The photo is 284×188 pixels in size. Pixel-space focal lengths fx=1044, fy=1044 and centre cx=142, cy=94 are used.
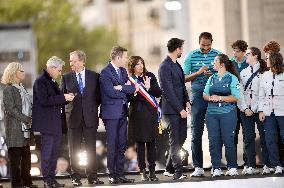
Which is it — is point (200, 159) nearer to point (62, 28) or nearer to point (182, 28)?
point (182, 28)

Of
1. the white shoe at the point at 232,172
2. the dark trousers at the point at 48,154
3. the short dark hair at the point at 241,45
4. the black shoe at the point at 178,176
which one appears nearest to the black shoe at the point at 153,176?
the black shoe at the point at 178,176

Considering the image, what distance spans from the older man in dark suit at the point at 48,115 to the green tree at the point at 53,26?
38913 millimetres

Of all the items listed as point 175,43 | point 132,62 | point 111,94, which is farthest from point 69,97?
point 175,43

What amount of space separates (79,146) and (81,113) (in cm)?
43

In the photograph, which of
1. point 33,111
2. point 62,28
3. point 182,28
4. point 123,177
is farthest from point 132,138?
point 62,28

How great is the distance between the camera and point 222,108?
1356 centimetres

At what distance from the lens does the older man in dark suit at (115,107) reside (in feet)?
43.2

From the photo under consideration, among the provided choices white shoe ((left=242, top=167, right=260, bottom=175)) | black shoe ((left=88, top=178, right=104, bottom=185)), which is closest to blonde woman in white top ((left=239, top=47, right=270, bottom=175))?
white shoe ((left=242, top=167, right=260, bottom=175))

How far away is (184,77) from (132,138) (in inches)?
41.3

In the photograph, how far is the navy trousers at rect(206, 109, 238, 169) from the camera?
13.6m

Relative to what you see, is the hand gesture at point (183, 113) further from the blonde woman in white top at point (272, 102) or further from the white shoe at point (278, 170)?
the white shoe at point (278, 170)

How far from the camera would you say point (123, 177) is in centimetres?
1328

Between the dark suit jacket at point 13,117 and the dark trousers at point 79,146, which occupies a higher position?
the dark suit jacket at point 13,117

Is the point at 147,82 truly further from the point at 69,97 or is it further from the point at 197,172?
the point at 197,172
